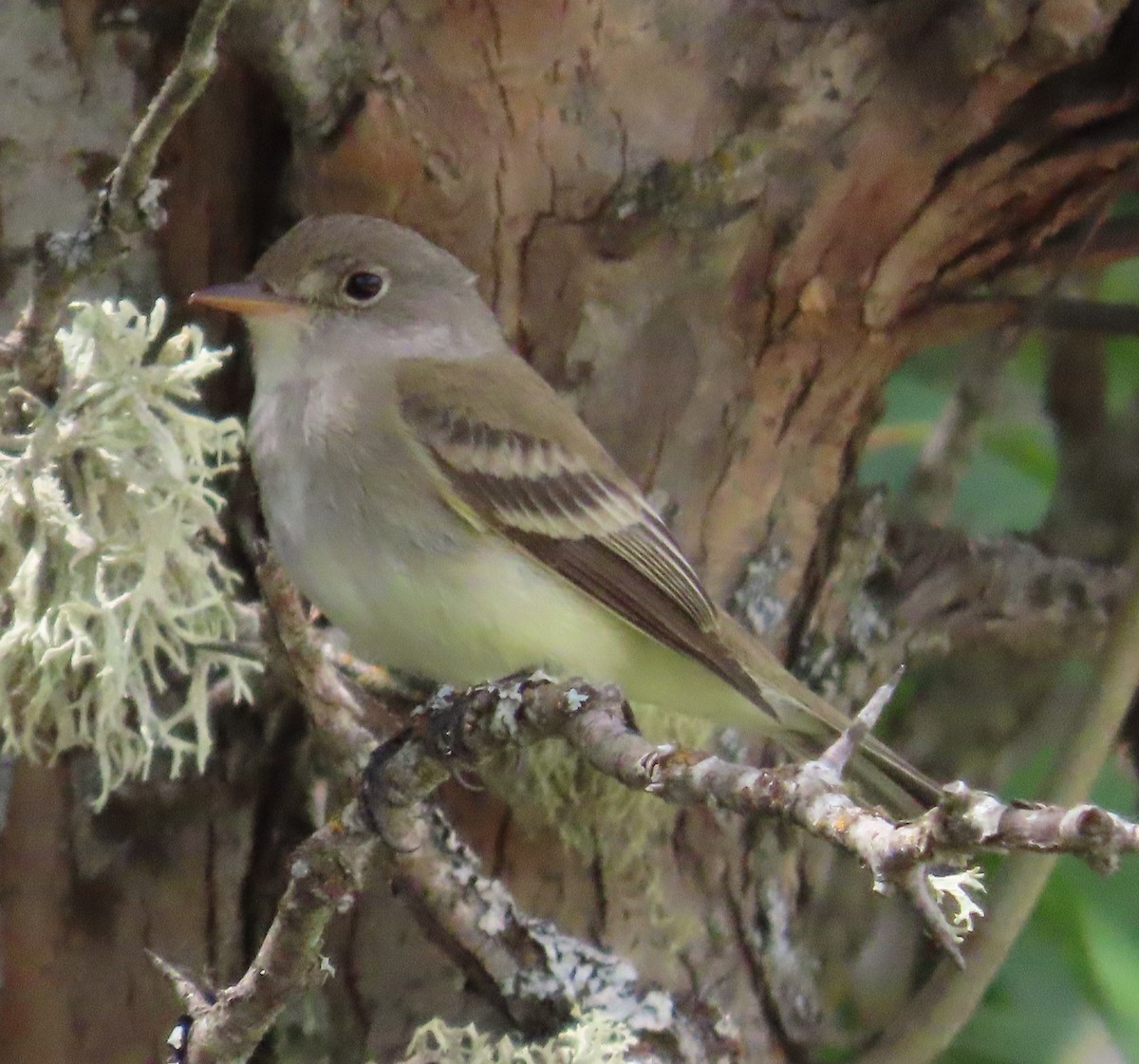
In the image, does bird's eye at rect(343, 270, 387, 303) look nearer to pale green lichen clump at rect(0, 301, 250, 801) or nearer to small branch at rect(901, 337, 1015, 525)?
pale green lichen clump at rect(0, 301, 250, 801)

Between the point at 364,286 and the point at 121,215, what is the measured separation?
0.86 metres

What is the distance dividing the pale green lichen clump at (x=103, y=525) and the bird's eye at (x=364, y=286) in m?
0.46

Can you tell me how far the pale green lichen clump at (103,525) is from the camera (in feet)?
5.63

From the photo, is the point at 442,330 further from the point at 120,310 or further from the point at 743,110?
the point at 120,310

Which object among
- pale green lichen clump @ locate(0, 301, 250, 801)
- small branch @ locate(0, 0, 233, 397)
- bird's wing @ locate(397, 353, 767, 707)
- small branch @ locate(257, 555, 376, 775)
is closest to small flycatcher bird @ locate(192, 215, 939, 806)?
bird's wing @ locate(397, 353, 767, 707)

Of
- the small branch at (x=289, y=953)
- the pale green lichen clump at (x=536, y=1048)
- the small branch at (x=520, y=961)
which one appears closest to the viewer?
the small branch at (x=289, y=953)

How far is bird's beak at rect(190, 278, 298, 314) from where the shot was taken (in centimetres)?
204

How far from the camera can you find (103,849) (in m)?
2.10

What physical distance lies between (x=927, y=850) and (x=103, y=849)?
147 cm

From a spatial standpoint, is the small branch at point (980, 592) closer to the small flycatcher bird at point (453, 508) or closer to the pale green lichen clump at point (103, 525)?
the small flycatcher bird at point (453, 508)

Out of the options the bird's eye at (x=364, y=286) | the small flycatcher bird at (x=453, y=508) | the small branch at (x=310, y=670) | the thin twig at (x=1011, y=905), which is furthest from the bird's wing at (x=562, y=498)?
the thin twig at (x=1011, y=905)

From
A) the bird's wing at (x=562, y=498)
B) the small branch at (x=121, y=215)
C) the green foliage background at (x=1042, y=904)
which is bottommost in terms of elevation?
the green foliage background at (x=1042, y=904)

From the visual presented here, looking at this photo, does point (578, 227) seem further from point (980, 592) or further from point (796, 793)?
point (796, 793)

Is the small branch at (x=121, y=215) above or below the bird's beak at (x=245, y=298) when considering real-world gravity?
above
